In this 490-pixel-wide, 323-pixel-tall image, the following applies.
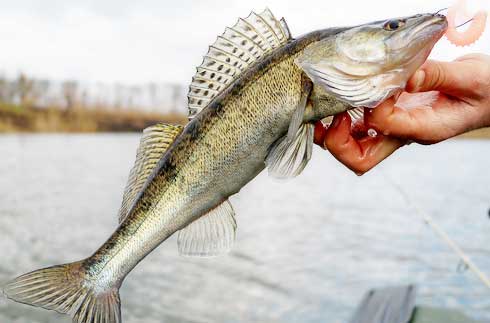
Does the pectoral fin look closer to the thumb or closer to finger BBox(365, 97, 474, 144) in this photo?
finger BBox(365, 97, 474, 144)

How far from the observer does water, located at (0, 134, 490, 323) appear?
14.8 meters

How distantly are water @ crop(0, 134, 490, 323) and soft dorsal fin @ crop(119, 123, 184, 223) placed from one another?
10.3 metres

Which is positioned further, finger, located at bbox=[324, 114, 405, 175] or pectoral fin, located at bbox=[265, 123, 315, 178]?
finger, located at bbox=[324, 114, 405, 175]

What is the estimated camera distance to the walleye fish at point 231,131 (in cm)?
211

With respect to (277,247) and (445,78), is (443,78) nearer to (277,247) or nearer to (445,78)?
(445,78)

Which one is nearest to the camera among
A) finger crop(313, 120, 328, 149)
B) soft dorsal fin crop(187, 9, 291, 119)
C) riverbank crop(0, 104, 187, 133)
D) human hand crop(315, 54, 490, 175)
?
soft dorsal fin crop(187, 9, 291, 119)

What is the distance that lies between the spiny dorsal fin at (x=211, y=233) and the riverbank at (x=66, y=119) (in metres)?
42.3

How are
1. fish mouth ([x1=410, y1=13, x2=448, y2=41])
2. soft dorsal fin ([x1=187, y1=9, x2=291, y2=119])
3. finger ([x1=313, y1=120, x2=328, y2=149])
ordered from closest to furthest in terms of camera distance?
fish mouth ([x1=410, y1=13, x2=448, y2=41]) < soft dorsal fin ([x1=187, y1=9, x2=291, y2=119]) < finger ([x1=313, y1=120, x2=328, y2=149])

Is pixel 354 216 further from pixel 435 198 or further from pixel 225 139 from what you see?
pixel 225 139

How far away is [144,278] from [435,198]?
18.2 metres

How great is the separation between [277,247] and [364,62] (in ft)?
62.2

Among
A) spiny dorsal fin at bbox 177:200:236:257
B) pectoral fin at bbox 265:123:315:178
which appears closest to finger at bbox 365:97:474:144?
pectoral fin at bbox 265:123:315:178

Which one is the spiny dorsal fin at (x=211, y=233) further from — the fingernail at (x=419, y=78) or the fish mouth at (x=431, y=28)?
the fish mouth at (x=431, y=28)

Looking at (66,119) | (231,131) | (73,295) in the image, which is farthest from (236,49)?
(66,119)
